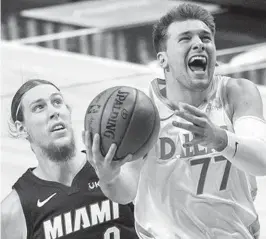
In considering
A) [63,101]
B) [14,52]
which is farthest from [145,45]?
[63,101]

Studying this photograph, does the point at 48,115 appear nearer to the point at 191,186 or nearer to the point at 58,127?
the point at 58,127

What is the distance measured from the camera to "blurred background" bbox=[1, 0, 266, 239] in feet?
8.25

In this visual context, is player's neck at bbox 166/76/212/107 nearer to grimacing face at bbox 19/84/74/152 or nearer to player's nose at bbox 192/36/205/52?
player's nose at bbox 192/36/205/52

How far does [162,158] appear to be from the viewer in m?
2.15

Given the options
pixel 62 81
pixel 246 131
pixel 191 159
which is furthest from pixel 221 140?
pixel 62 81

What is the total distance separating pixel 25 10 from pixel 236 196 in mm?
2074

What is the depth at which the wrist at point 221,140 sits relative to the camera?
1.89 metres

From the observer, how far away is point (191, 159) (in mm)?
2156

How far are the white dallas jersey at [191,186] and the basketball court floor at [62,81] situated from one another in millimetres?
142

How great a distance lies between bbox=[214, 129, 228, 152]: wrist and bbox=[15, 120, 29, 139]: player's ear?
2.02 feet

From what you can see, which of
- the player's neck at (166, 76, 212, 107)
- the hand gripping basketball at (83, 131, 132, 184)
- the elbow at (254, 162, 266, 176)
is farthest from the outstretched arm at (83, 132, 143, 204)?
the elbow at (254, 162, 266, 176)

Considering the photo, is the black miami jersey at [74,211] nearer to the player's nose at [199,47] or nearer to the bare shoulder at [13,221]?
the bare shoulder at [13,221]

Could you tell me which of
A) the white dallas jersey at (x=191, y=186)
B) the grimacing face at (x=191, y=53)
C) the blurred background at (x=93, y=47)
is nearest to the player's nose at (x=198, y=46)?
the grimacing face at (x=191, y=53)

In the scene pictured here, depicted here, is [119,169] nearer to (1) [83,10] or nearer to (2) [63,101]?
(2) [63,101]
